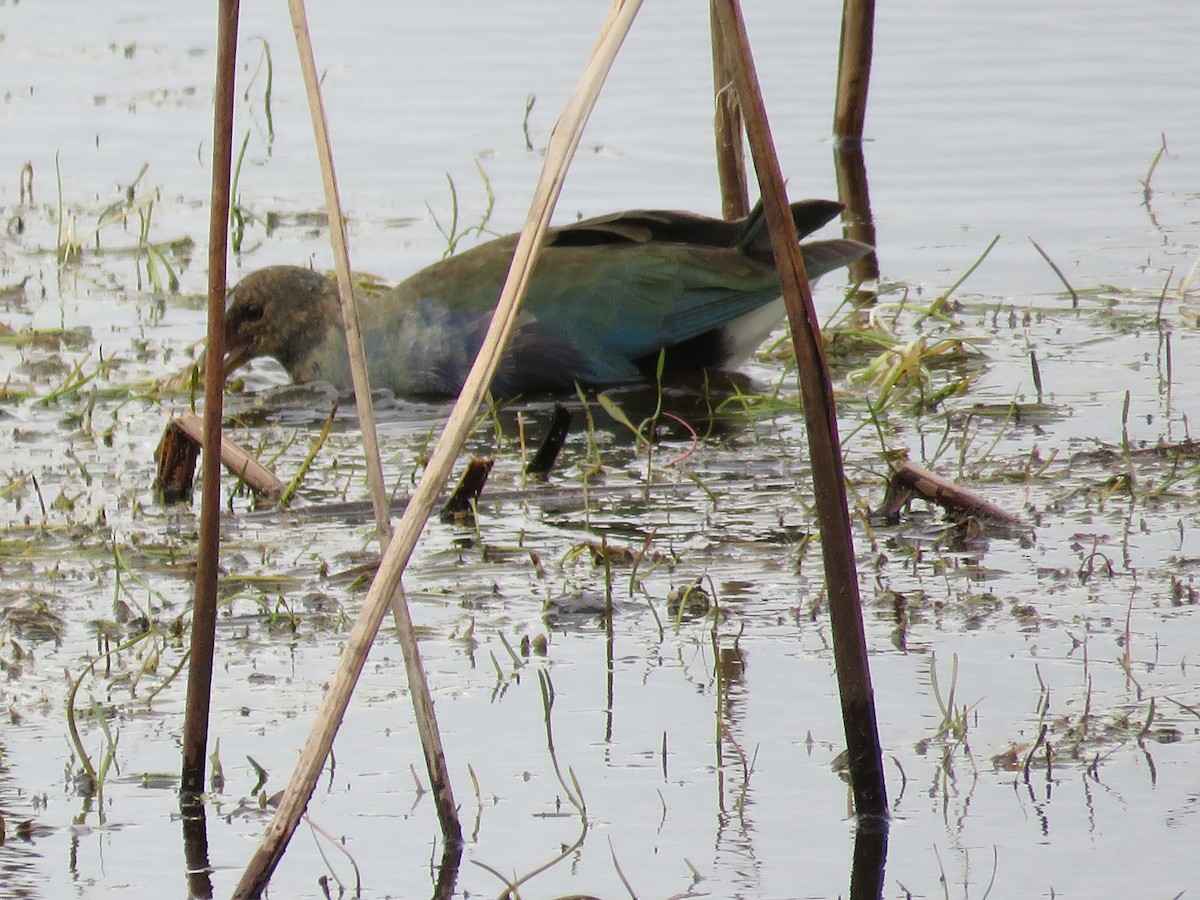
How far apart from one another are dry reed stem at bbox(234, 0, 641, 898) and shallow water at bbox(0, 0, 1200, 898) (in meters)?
0.26

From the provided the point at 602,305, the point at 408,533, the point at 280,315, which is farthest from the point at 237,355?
the point at 408,533

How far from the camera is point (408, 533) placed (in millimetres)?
2709

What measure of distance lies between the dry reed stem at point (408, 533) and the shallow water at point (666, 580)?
0.26m

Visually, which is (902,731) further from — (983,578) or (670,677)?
(983,578)

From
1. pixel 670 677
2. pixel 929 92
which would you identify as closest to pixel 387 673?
pixel 670 677

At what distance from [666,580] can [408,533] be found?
4.80 feet

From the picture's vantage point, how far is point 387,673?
3682mm

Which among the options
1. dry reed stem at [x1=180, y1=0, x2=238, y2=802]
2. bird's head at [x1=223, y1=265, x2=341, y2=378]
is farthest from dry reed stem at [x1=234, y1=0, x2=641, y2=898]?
bird's head at [x1=223, y1=265, x2=341, y2=378]

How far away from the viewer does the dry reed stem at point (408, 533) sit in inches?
106

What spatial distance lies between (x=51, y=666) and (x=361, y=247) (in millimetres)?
3744

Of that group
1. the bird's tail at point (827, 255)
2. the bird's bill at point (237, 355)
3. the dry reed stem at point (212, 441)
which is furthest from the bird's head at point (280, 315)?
the dry reed stem at point (212, 441)

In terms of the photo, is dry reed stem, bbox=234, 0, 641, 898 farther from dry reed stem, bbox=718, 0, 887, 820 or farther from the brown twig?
the brown twig

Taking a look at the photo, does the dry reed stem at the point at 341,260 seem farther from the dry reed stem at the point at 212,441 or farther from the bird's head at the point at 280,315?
the bird's head at the point at 280,315

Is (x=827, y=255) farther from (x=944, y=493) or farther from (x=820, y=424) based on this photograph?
(x=820, y=424)
